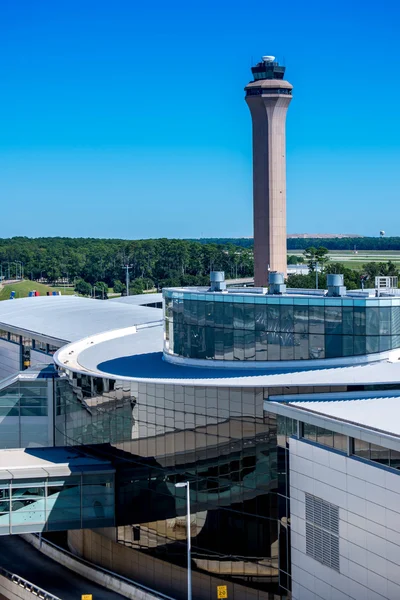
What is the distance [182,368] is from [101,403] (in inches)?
175

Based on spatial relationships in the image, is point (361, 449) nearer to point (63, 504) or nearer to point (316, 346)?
point (316, 346)

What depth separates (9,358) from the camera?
87500 mm

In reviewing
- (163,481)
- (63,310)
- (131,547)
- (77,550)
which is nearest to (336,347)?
(163,481)

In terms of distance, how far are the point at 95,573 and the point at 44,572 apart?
11.0 ft

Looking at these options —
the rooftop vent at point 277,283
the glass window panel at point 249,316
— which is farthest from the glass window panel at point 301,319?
the rooftop vent at point 277,283

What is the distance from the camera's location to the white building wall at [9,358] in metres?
85.9

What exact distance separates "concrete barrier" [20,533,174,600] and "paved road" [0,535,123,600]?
0.27 metres

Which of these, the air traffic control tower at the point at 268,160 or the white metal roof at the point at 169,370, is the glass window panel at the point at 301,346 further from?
the air traffic control tower at the point at 268,160

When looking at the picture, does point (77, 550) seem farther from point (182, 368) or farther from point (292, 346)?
point (292, 346)

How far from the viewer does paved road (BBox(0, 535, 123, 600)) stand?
45250 millimetres

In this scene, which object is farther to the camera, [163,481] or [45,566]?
[45,566]

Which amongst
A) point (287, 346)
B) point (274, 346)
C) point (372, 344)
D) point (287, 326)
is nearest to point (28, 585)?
point (274, 346)

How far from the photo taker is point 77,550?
4969 centimetres

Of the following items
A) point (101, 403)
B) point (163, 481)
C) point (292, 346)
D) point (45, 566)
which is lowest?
point (45, 566)
